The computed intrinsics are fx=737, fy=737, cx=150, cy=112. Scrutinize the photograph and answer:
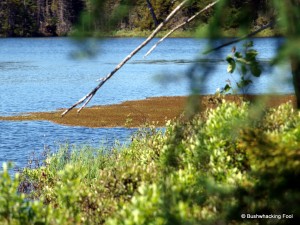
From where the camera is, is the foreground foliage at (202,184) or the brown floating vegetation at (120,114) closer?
the foreground foliage at (202,184)

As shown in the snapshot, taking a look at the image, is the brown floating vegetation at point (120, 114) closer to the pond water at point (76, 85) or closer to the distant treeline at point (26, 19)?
the pond water at point (76, 85)

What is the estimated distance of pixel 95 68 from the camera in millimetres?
47031

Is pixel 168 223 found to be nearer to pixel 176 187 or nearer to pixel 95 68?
pixel 176 187

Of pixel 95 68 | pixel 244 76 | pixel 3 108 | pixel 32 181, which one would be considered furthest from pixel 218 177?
pixel 95 68

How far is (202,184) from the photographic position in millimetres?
4430

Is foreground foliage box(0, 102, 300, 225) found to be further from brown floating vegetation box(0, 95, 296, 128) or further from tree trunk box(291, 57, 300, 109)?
brown floating vegetation box(0, 95, 296, 128)

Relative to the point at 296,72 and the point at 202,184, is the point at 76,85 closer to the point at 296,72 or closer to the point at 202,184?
the point at 202,184

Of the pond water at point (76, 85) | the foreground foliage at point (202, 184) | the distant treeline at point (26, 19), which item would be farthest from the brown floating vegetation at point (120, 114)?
the distant treeline at point (26, 19)

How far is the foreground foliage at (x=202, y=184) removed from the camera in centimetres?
397

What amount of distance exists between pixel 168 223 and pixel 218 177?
1.72 m

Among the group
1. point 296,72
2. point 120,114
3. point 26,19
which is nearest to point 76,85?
point 120,114

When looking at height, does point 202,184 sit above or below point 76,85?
above

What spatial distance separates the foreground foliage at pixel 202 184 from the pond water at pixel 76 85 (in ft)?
1.03

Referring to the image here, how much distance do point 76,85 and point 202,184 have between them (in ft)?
104
